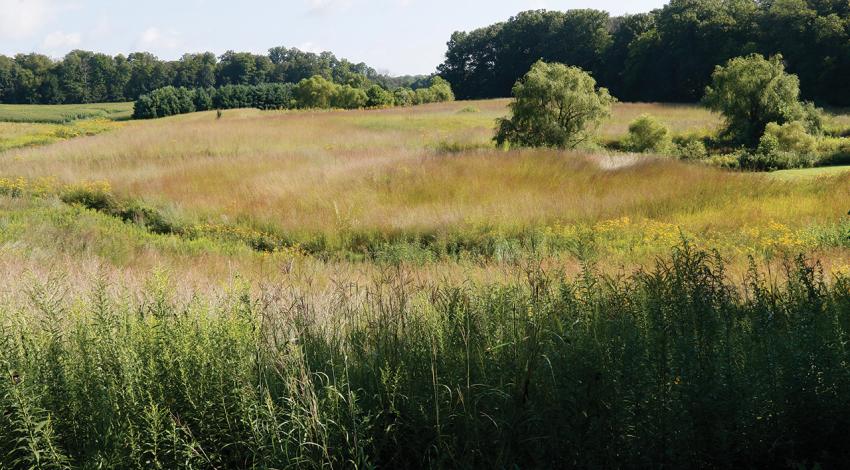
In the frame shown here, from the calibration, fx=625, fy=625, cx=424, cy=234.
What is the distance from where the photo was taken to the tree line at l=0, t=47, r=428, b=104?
9331 centimetres

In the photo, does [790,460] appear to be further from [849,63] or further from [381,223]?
[849,63]

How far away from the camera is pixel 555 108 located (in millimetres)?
22031

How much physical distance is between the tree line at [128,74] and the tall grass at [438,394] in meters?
77.1

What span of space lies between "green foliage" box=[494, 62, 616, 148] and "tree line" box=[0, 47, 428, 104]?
58.9 m

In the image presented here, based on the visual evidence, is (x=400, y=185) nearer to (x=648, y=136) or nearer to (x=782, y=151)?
(x=648, y=136)

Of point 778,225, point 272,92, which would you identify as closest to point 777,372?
point 778,225

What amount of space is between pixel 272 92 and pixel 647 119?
61.1m

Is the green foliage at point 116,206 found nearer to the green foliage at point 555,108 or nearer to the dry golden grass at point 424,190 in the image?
the dry golden grass at point 424,190

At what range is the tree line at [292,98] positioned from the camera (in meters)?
61.7

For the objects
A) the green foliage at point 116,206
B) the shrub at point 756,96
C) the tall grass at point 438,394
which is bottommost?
the green foliage at point 116,206

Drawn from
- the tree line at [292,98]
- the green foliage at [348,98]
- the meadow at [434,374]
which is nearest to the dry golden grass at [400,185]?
the meadow at [434,374]

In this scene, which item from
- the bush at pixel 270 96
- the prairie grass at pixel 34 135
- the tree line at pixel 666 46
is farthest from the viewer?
the bush at pixel 270 96

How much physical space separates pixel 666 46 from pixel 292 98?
127ft

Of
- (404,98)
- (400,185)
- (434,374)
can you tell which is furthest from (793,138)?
(404,98)
